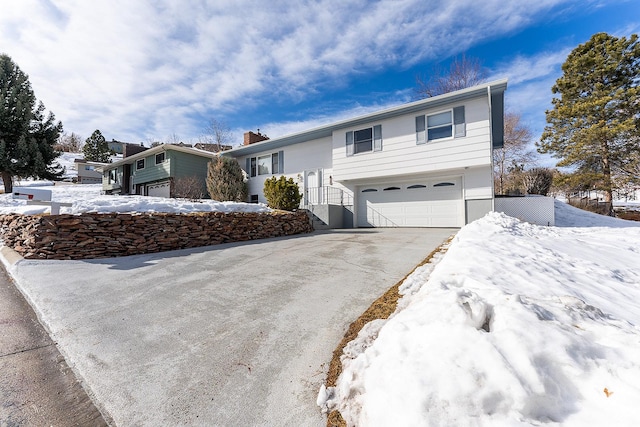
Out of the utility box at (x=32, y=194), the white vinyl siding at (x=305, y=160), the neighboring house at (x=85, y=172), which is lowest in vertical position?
the utility box at (x=32, y=194)

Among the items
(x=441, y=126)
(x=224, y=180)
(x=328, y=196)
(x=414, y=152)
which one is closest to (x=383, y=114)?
(x=414, y=152)

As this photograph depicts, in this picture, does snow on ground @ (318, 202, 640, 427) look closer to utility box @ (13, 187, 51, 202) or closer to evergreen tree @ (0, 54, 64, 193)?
utility box @ (13, 187, 51, 202)

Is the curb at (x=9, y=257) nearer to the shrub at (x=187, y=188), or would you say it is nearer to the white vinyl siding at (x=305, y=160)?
the shrub at (x=187, y=188)

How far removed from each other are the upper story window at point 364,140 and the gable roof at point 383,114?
386 millimetres

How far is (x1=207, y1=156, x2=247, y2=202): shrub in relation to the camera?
13.1 m

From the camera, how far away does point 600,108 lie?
47.3ft

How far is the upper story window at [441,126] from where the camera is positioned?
945 centimetres

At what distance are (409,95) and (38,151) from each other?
2521 cm

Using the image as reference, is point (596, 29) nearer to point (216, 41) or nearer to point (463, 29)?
point (463, 29)

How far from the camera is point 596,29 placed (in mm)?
14281

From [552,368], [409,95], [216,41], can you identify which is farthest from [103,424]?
[409,95]

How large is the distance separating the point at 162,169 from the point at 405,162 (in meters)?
15.0

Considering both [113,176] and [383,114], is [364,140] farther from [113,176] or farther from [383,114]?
[113,176]

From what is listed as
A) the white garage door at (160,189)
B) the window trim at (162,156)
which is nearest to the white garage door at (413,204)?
the white garage door at (160,189)
